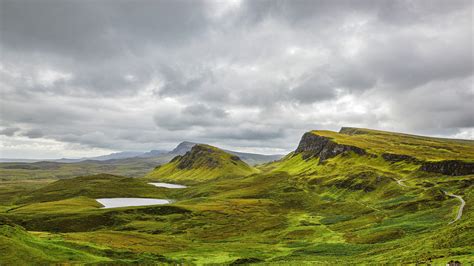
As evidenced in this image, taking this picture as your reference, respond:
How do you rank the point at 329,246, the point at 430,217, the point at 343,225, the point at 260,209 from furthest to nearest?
the point at 260,209 → the point at 343,225 → the point at 430,217 → the point at 329,246

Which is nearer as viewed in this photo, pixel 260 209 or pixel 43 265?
pixel 43 265

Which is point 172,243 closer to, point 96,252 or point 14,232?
point 96,252

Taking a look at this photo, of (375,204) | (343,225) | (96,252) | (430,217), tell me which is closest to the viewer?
(96,252)

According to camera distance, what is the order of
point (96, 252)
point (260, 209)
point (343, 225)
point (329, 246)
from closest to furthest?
point (96, 252) < point (329, 246) < point (343, 225) < point (260, 209)

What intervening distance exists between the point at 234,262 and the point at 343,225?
62.7 metres

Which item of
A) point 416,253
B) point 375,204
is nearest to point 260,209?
point 375,204

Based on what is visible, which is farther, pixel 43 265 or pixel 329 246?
pixel 329 246

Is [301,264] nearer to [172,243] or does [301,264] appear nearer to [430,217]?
[172,243]

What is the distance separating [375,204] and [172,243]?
327 feet

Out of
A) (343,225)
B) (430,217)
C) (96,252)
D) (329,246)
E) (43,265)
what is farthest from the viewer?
(343,225)

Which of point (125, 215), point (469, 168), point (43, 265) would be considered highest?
point (469, 168)

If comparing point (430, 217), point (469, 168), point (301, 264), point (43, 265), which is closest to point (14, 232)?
point (43, 265)

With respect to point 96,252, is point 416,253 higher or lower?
higher

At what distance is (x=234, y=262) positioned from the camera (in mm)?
78562
